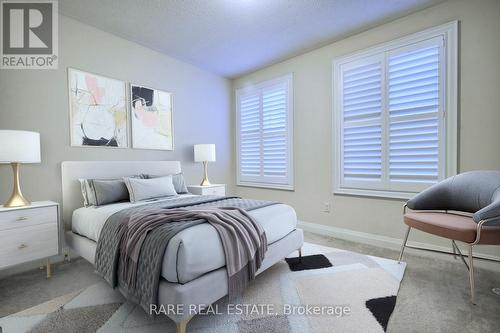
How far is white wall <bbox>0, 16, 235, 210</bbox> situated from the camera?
2398 millimetres

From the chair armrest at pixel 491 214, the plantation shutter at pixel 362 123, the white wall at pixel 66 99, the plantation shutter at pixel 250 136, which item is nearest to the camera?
the chair armrest at pixel 491 214

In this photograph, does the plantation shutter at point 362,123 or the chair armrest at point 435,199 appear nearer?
the chair armrest at point 435,199

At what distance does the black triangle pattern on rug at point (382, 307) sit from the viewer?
1.55 m

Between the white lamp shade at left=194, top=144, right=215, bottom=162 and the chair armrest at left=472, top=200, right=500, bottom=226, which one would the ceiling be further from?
the chair armrest at left=472, top=200, right=500, bottom=226

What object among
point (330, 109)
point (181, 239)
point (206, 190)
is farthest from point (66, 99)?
point (330, 109)

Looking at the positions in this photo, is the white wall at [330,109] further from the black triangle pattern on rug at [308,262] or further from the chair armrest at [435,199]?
the black triangle pattern on rug at [308,262]

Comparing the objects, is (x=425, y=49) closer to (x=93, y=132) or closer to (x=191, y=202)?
(x=191, y=202)

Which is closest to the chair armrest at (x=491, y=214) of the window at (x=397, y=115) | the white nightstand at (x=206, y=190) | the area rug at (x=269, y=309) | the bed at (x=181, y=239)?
the area rug at (x=269, y=309)

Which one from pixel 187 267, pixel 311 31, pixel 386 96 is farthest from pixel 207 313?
pixel 311 31

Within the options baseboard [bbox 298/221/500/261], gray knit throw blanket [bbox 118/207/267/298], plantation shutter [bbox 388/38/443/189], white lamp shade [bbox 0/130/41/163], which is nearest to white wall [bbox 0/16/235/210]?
white lamp shade [bbox 0/130/41/163]

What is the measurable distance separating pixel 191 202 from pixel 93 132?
1.64 m

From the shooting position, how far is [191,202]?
235 cm

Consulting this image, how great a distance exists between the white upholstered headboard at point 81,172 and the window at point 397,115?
280cm

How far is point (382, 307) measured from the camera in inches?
65.9
